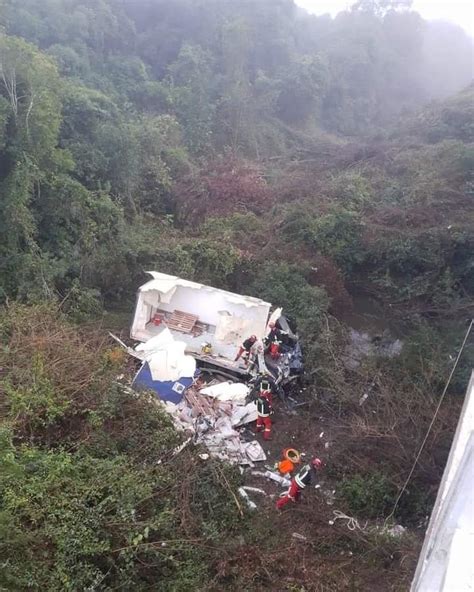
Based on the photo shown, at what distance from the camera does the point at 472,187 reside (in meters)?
11.9

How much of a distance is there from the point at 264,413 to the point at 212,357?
6.05 feet

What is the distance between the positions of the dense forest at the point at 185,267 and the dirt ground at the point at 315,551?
3cm

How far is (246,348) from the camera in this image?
28.6 feet

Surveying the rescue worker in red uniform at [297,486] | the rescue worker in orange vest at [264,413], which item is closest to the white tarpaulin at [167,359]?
the rescue worker in orange vest at [264,413]

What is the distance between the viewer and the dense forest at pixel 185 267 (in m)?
5.25

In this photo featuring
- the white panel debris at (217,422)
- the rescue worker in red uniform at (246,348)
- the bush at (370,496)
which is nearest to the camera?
the bush at (370,496)

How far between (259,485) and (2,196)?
22.5ft

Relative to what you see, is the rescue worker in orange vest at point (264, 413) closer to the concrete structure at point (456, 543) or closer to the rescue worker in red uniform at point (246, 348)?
the rescue worker in red uniform at point (246, 348)

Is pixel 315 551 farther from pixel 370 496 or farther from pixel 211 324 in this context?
pixel 211 324

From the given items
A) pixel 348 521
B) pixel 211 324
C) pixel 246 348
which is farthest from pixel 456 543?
pixel 211 324

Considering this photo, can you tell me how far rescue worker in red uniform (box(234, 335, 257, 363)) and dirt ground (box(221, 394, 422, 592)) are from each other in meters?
2.40

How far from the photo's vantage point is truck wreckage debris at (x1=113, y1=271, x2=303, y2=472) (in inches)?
293

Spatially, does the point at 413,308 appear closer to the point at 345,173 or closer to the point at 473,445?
the point at 345,173

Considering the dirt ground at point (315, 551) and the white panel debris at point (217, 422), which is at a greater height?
the white panel debris at point (217, 422)
